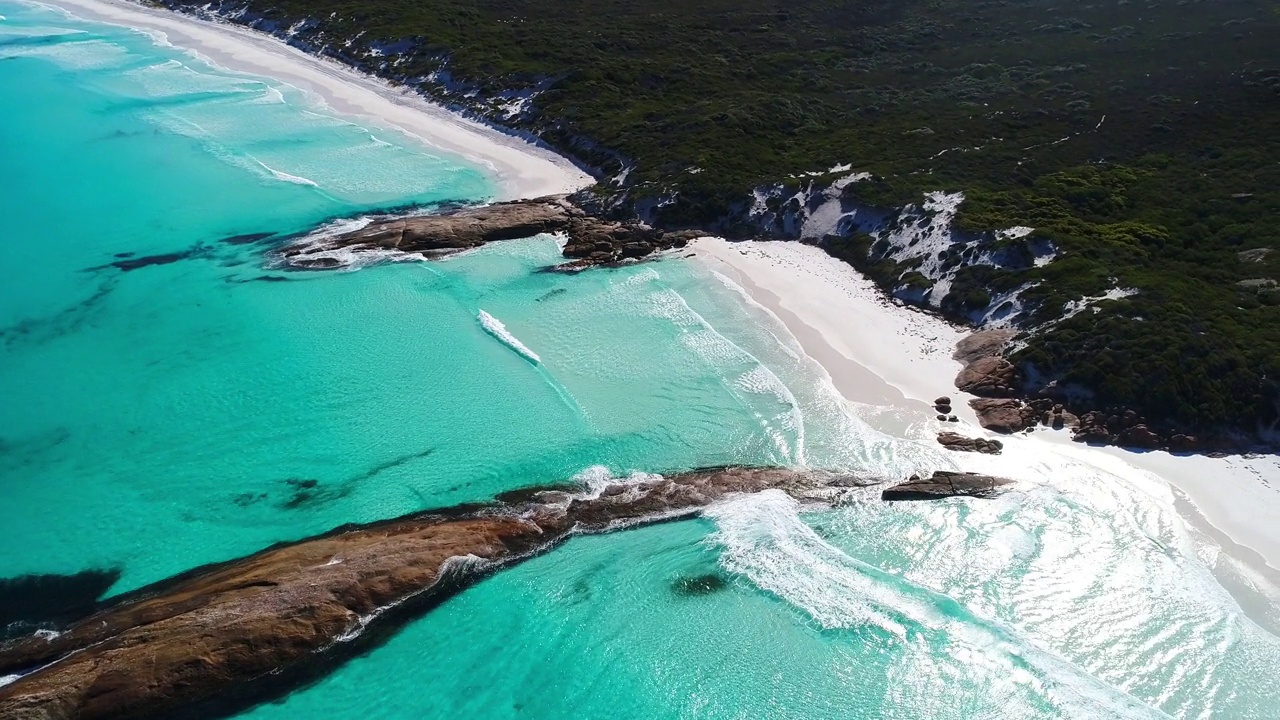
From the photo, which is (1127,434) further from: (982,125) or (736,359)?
(982,125)

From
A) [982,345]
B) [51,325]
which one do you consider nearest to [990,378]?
[982,345]

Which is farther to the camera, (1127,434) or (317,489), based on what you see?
(1127,434)

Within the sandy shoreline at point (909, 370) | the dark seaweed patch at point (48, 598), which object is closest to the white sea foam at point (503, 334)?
the sandy shoreline at point (909, 370)

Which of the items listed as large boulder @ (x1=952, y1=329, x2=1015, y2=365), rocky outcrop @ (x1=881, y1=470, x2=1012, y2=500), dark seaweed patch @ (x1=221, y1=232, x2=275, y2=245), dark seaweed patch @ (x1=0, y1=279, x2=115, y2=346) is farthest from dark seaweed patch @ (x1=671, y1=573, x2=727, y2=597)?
dark seaweed patch @ (x1=221, y1=232, x2=275, y2=245)

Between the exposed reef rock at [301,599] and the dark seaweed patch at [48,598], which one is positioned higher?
the exposed reef rock at [301,599]

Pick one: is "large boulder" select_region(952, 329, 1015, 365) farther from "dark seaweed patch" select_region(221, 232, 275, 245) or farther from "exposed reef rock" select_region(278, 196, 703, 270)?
"dark seaweed patch" select_region(221, 232, 275, 245)

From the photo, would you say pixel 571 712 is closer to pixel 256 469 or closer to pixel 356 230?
pixel 256 469

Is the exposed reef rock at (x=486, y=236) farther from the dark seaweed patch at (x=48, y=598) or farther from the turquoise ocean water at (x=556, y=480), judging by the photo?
the dark seaweed patch at (x=48, y=598)
